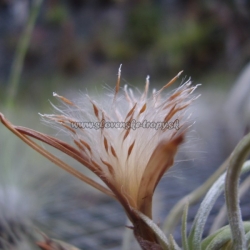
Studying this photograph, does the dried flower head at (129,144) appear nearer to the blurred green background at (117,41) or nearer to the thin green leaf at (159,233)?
the thin green leaf at (159,233)

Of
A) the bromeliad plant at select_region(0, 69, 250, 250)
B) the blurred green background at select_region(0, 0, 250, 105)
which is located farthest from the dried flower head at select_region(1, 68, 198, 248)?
the blurred green background at select_region(0, 0, 250, 105)

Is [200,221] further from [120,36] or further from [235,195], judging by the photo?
[120,36]

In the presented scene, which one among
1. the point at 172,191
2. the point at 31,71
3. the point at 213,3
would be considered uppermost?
the point at 31,71

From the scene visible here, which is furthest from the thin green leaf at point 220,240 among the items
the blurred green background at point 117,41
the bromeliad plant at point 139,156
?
the blurred green background at point 117,41

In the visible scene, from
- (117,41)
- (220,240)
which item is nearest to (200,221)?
(220,240)

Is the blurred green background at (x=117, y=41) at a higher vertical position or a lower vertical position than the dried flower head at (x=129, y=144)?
higher

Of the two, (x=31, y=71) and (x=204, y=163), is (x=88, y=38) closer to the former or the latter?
(x=31, y=71)

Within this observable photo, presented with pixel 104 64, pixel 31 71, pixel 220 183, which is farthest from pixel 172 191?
pixel 31 71

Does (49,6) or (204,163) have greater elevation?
(49,6)
